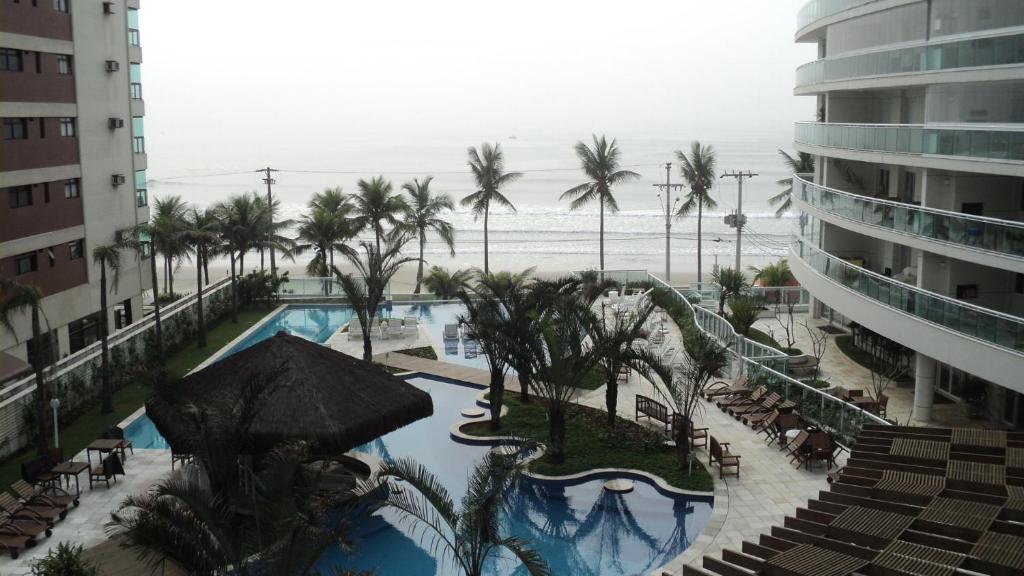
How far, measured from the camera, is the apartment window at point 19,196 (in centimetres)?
2399

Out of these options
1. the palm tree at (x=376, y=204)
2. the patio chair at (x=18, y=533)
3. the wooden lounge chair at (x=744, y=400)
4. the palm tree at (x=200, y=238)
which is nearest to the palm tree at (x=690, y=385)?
the wooden lounge chair at (x=744, y=400)

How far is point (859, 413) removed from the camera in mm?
19109

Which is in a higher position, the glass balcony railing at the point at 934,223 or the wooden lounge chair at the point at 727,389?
the glass balcony railing at the point at 934,223

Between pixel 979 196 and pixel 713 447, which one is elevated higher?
pixel 979 196

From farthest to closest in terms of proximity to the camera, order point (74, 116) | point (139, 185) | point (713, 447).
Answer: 1. point (139, 185)
2. point (74, 116)
3. point (713, 447)

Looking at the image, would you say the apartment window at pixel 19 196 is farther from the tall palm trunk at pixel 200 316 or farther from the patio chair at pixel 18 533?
the patio chair at pixel 18 533

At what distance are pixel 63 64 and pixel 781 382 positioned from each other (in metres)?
21.2

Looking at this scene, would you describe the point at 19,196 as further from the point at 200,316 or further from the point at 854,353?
the point at 854,353

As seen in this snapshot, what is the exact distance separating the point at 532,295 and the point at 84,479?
9.75 meters

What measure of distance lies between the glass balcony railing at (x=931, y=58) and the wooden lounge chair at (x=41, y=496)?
19647mm

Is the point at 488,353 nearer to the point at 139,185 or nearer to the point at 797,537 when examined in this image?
the point at 797,537

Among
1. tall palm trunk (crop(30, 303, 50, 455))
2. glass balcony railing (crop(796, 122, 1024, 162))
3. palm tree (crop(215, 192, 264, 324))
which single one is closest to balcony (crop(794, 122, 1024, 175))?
glass balcony railing (crop(796, 122, 1024, 162))

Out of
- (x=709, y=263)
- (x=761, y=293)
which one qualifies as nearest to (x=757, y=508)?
(x=761, y=293)

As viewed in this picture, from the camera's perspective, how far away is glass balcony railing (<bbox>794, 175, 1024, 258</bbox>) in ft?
60.1
